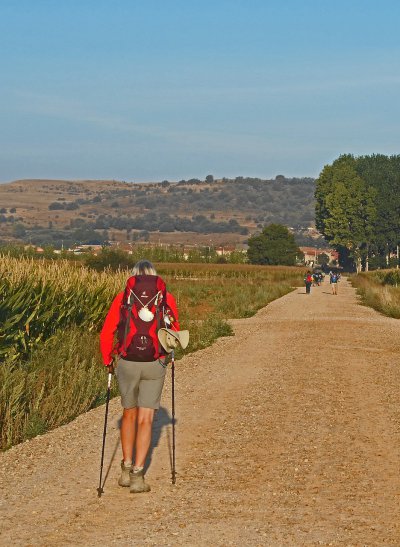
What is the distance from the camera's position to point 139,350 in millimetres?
8914

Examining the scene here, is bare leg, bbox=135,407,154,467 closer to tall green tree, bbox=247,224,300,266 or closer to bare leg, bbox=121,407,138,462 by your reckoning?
bare leg, bbox=121,407,138,462

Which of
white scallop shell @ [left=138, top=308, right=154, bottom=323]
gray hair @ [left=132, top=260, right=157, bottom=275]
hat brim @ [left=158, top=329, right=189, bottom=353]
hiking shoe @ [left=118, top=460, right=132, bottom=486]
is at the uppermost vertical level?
gray hair @ [left=132, top=260, right=157, bottom=275]

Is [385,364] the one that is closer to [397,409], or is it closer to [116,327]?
[397,409]

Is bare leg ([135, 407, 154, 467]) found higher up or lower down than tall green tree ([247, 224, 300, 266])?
lower down

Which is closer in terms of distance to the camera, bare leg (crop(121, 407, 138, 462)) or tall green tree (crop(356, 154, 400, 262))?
bare leg (crop(121, 407, 138, 462))

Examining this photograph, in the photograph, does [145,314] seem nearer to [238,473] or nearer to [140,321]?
[140,321]

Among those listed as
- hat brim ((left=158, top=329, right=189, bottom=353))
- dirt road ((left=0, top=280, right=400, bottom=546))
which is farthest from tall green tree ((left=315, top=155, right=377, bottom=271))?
hat brim ((left=158, top=329, right=189, bottom=353))

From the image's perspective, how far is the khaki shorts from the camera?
904 cm

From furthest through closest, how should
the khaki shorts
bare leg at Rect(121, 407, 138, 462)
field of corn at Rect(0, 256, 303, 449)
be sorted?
field of corn at Rect(0, 256, 303, 449), bare leg at Rect(121, 407, 138, 462), the khaki shorts

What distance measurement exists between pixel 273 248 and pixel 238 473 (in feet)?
413

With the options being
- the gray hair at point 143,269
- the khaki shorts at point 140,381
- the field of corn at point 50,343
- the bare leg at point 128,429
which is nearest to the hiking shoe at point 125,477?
the bare leg at point 128,429

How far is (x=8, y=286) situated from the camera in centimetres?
1973

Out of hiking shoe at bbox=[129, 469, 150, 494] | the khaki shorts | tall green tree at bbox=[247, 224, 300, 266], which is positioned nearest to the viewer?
hiking shoe at bbox=[129, 469, 150, 494]

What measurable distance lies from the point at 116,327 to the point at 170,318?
46 cm
